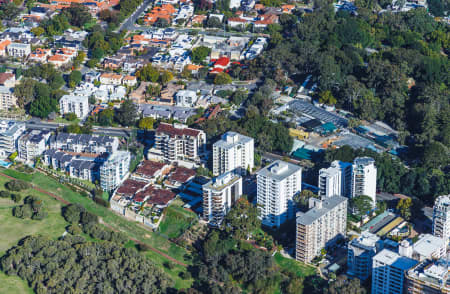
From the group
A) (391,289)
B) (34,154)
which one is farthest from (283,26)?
(391,289)

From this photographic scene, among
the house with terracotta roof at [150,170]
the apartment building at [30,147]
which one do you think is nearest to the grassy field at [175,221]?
the house with terracotta roof at [150,170]

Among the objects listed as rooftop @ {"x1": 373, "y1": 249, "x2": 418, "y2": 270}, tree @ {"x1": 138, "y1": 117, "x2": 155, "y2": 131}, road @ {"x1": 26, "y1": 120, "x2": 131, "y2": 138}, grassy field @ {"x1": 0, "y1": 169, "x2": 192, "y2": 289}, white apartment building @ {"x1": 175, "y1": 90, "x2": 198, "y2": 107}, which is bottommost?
grassy field @ {"x1": 0, "y1": 169, "x2": 192, "y2": 289}

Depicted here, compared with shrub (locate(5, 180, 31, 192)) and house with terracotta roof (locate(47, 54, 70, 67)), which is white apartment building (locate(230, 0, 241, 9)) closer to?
house with terracotta roof (locate(47, 54, 70, 67))

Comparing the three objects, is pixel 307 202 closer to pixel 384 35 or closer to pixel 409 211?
pixel 409 211

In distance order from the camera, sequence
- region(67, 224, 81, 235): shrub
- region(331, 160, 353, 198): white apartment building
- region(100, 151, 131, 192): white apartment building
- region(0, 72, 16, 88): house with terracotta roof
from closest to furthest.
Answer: region(67, 224, 81, 235): shrub, region(331, 160, 353, 198): white apartment building, region(100, 151, 131, 192): white apartment building, region(0, 72, 16, 88): house with terracotta roof

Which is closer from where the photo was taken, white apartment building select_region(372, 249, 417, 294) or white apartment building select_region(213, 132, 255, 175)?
white apartment building select_region(372, 249, 417, 294)

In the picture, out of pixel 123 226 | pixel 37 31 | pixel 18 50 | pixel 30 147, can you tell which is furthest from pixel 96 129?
pixel 37 31

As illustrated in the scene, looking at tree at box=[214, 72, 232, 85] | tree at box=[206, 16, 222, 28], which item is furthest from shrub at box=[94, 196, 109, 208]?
tree at box=[206, 16, 222, 28]
